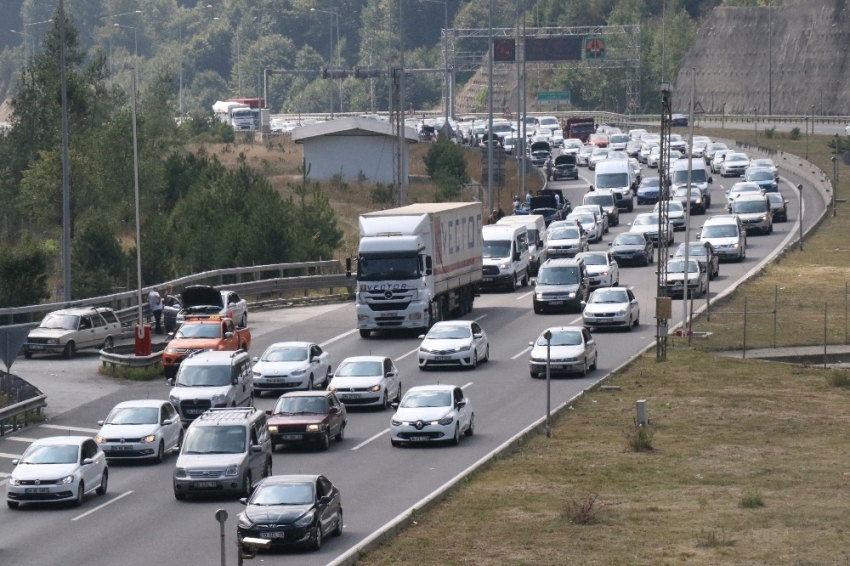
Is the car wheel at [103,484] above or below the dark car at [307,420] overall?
below

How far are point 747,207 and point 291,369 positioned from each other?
38.3m

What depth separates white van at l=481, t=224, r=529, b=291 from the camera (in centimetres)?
5872

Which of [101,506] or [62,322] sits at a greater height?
[62,322]

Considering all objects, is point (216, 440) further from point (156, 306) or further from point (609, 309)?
point (609, 309)

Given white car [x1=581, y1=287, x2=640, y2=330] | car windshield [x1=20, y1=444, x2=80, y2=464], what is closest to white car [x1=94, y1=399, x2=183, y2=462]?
car windshield [x1=20, y1=444, x2=80, y2=464]

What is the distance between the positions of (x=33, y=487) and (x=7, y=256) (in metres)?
24.1

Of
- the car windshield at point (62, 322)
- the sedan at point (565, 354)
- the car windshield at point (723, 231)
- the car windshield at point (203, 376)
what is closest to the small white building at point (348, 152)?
the car windshield at point (723, 231)

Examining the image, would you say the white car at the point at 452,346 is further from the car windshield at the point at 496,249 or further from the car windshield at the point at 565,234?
the car windshield at the point at 565,234

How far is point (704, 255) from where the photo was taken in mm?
58750

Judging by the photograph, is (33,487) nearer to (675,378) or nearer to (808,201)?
(675,378)

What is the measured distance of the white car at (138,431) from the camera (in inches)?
1278

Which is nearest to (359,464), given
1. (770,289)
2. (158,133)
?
(770,289)


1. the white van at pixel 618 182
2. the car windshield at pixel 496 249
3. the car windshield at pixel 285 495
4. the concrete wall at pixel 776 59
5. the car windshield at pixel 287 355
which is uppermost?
the concrete wall at pixel 776 59

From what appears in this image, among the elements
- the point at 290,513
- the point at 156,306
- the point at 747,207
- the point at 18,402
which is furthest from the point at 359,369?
the point at 747,207
